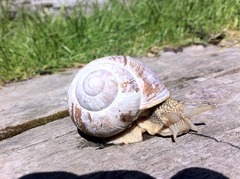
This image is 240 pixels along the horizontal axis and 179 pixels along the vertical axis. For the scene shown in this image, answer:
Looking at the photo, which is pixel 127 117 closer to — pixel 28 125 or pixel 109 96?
pixel 109 96

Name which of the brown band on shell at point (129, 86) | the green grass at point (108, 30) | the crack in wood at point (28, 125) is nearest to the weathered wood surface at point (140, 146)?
the crack in wood at point (28, 125)

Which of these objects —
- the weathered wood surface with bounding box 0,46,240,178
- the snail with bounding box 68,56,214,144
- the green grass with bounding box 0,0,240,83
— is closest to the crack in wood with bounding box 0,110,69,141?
the weathered wood surface with bounding box 0,46,240,178

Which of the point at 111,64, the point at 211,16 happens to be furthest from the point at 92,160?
the point at 211,16

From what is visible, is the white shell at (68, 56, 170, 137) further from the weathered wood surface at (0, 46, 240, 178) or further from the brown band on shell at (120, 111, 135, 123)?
the weathered wood surface at (0, 46, 240, 178)

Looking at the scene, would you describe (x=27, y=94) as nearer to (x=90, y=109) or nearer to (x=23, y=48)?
(x=23, y=48)

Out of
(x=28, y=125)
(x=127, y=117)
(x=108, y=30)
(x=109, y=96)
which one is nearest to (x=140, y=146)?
(x=127, y=117)

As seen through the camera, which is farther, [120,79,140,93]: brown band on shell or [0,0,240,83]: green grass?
[0,0,240,83]: green grass
